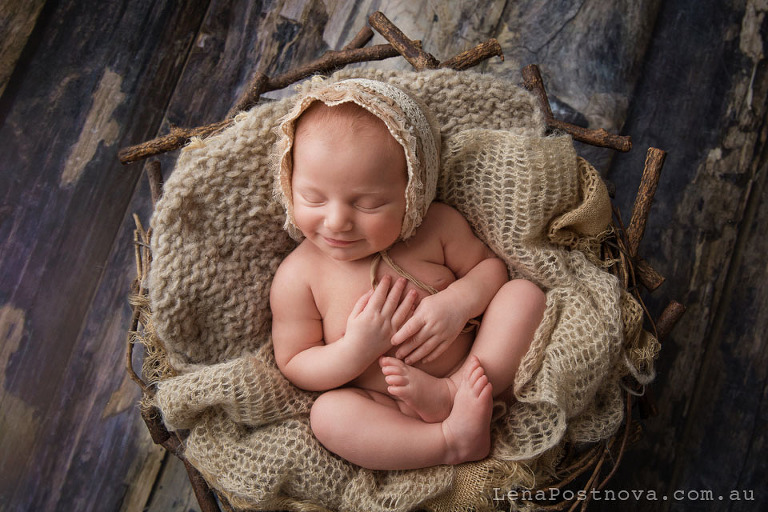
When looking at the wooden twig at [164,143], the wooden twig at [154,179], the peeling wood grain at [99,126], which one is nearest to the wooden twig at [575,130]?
the wooden twig at [164,143]

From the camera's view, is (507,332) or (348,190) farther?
(507,332)

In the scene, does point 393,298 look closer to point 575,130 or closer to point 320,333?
point 320,333

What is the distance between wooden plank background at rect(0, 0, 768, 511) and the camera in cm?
159

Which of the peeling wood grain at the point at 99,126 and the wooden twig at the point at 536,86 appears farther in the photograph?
the peeling wood grain at the point at 99,126

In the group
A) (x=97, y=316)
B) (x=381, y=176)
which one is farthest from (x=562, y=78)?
(x=97, y=316)

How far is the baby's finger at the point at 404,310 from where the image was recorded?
1.24m

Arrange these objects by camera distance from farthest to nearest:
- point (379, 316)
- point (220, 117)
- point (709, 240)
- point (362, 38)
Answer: point (220, 117) → point (709, 240) → point (362, 38) → point (379, 316)

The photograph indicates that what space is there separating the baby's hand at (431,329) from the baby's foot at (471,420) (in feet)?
0.30

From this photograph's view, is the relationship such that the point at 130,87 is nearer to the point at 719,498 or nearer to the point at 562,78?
the point at 562,78

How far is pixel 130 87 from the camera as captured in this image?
175 centimetres

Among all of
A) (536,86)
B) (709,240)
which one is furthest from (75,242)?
(709,240)

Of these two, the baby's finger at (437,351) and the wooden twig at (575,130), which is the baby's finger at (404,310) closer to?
the baby's finger at (437,351)

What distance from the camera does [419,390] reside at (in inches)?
47.1

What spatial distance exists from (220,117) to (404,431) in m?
1.04
